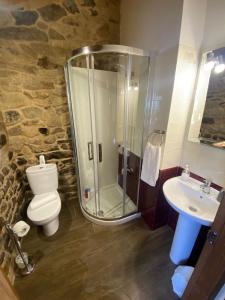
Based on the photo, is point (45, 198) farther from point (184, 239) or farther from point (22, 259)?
point (184, 239)

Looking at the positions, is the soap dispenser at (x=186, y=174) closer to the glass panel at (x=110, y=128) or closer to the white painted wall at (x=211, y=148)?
the white painted wall at (x=211, y=148)

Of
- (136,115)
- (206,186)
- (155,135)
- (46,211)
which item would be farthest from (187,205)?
(46,211)

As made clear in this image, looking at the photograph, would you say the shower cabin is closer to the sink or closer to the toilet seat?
the toilet seat

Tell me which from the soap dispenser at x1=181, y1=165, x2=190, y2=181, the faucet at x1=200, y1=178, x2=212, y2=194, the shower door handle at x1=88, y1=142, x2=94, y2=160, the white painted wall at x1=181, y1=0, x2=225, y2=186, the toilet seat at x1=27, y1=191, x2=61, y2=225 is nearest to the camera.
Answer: the white painted wall at x1=181, y1=0, x2=225, y2=186

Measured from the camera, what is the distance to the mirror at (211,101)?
126cm

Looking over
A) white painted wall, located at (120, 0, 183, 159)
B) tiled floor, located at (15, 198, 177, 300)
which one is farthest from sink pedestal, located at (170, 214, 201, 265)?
white painted wall, located at (120, 0, 183, 159)

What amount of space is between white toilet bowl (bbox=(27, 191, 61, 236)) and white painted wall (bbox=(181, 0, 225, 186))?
5.33 feet

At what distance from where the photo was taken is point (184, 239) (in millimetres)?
1412

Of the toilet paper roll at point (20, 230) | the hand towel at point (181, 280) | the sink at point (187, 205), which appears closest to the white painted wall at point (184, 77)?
the sink at point (187, 205)

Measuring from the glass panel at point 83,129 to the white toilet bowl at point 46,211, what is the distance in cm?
46

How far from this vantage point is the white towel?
5.12 ft

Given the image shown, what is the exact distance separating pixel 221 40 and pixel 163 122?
30.6 inches

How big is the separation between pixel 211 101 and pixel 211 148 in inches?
17.0

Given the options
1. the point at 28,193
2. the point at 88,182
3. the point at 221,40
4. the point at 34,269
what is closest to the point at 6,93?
the point at 28,193
